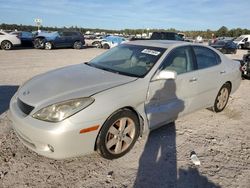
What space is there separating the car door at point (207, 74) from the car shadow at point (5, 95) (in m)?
3.81

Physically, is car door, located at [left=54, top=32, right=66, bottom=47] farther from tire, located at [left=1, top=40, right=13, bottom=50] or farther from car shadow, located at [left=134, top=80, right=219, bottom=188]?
car shadow, located at [left=134, top=80, right=219, bottom=188]

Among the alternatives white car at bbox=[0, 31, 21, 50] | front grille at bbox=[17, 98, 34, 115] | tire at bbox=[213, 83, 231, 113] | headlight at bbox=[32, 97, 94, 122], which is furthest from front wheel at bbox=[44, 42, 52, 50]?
headlight at bbox=[32, 97, 94, 122]

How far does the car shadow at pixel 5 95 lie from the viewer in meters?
5.38

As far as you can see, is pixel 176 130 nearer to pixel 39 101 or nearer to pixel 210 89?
pixel 210 89

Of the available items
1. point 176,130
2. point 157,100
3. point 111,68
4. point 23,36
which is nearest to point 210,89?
point 176,130

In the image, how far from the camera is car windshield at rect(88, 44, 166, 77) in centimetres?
404

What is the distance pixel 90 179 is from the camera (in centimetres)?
310

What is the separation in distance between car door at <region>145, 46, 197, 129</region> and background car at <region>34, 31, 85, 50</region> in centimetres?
2008

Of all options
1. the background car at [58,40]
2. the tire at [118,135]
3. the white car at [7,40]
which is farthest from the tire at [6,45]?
the tire at [118,135]

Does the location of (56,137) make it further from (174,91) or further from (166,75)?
(174,91)

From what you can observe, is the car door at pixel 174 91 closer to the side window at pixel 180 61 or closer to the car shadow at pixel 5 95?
the side window at pixel 180 61

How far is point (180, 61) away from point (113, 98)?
5.55ft

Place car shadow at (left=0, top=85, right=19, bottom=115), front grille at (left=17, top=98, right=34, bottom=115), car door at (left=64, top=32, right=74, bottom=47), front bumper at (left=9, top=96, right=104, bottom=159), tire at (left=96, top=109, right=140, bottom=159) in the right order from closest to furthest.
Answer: front bumper at (left=9, top=96, right=104, bottom=159) → front grille at (left=17, top=98, right=34, bottom=115) → tire at (left=96, top=109, right=140, bottom=159) → car shadow at (left=0, top=85, right=19, bottom=115) → car door at (left=64, top=32, right=74, bottom=47)

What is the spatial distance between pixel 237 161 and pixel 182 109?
1192mm
